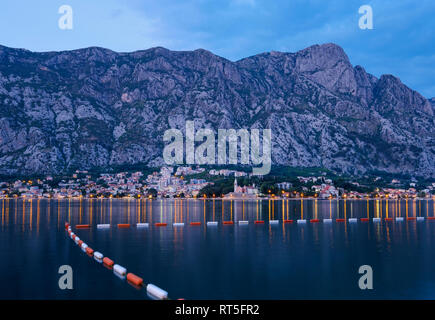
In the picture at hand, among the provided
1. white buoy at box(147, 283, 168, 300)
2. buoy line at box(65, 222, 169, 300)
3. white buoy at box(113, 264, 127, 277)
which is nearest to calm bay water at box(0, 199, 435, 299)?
white buoy at box(147, 283, 168, 300)

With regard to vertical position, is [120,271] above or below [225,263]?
above

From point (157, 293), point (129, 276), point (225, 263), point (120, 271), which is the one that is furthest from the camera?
point (225, 263)

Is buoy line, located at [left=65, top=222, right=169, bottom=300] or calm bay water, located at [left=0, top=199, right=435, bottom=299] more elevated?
buoy line, located at [left=65, top=222, right=169, bottom=300]

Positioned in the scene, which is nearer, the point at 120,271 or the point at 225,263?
the point at 120,271

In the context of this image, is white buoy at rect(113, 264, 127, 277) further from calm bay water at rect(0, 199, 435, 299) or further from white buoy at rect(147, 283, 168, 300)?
white buoy at rect(147, 283, 168, 300)

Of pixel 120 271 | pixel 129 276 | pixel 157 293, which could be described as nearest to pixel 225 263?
pixel 120 271

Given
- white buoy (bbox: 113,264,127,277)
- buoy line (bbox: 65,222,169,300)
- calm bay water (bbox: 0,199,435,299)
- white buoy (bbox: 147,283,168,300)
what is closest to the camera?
white buoy (bbox: 147,283,168,300)

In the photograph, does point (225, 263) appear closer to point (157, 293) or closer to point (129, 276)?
point (129, 276)

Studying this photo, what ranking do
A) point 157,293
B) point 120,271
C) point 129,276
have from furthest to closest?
1. point 120,271
2. point 129,276
3. point 157,293

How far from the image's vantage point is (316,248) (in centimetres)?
4069

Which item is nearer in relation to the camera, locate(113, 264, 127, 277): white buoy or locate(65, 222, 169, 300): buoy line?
locate(65, 222, 169, 300): buoy line

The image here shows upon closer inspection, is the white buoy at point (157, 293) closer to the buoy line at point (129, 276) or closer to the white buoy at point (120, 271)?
the buoy line at point (129, 276)
